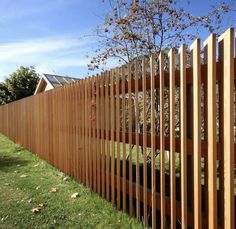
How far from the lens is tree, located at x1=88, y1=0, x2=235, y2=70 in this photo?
650 centimetres

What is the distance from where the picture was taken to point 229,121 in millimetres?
2111

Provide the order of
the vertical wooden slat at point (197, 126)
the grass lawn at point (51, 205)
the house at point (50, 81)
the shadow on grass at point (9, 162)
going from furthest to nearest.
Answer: the house at point (50, 81) → the shadow on grass at point (9, 162) → the grass lawn at point (51, 205) → the vertical wooden slat at point (197, 126)

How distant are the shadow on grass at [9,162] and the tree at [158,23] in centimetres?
441

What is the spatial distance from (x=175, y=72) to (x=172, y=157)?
884 millimetres

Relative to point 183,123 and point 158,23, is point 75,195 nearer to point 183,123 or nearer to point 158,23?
point 183,123

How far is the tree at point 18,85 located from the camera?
105 ft

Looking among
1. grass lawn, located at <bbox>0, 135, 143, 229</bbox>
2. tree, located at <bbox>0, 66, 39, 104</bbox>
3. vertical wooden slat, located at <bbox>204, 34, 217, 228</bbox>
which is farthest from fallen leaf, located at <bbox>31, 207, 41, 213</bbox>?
tree, located at <bbox>0, 66, 39, 104</bbox>

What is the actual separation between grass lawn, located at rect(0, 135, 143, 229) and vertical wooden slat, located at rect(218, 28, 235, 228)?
1466 millimetres

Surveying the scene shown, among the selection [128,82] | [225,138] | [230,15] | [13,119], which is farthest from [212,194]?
[13,119]

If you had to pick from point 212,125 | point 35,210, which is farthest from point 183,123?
point 35,210

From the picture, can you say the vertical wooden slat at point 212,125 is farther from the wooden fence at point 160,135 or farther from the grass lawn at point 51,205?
the grass lawn at point 51,205

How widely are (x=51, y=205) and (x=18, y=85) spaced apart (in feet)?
99.7

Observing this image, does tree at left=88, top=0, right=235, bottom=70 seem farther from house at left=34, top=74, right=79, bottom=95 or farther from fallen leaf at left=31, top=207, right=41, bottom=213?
house at left=34, top=74, right=79, bottom=95

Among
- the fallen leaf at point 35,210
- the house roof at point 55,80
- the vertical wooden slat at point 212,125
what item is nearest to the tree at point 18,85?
the house roof at point 55,80
